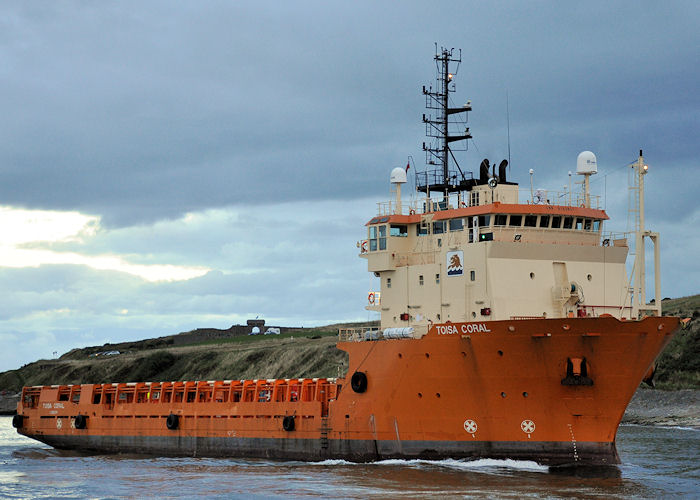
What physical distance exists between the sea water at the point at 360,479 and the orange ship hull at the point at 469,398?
2.02 feet

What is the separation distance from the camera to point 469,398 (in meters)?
28.0

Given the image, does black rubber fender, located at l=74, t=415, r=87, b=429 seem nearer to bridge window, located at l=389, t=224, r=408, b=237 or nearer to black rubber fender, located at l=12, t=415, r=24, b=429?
black rubber fender, located at l=12, t=415, r=24, b=429

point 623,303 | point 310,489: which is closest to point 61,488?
point 310,489

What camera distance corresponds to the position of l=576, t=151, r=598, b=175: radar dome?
103 feet

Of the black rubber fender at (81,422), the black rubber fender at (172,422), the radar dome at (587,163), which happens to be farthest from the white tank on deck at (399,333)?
the black rubber fender at (81,422)

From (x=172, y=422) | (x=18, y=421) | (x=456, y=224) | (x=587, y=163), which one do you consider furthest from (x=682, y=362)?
(x=18, y=421)

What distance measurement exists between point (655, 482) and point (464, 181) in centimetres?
1212

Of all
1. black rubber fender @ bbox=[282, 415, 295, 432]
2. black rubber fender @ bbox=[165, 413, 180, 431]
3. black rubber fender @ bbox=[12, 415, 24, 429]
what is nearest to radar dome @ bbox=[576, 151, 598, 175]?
black rubber fender @ bbox=[282, 415, 295, 432]

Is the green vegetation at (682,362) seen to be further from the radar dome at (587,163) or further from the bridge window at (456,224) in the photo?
the bridge window at (456,224)

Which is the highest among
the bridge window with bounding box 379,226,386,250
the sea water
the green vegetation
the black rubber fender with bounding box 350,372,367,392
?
the bridge window with bounding box 379,226,386,250

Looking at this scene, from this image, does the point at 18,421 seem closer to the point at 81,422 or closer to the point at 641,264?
the point at 81,422

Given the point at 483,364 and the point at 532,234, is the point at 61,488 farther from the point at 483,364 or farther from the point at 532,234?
the point at 532,234

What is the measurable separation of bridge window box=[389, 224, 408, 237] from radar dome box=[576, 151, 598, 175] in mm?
6505

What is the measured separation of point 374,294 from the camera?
33.7 m
